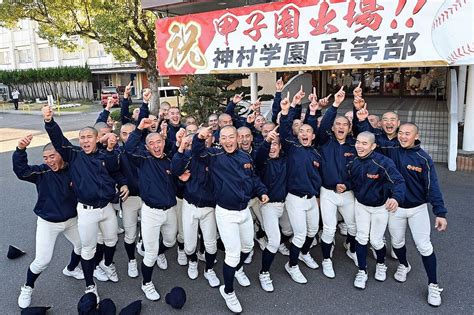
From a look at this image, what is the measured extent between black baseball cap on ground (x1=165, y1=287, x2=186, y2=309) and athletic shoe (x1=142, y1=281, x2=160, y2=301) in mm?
150

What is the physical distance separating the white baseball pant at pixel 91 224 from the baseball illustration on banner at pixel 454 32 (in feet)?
18.0

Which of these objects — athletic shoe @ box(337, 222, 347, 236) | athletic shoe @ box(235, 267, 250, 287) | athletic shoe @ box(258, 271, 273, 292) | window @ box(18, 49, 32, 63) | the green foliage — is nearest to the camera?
athletic shoe @ box(258, 271, 273, 292)

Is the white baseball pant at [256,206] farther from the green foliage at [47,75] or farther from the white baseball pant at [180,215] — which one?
the green foliage at [47,75]

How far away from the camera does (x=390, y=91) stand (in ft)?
49.4

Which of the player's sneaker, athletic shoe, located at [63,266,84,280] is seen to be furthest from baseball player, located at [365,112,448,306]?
athletic shoe, located at [63,266,84,280]

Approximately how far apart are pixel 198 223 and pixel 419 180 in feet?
7.81

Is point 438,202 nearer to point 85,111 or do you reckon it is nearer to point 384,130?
point 384,130

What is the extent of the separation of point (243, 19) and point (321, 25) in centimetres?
157

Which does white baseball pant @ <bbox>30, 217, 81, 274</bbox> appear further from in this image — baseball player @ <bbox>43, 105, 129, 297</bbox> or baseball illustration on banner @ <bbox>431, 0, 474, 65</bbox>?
baseball illustration on banner @ <bbox>431, 0, 474, 65</bbox>

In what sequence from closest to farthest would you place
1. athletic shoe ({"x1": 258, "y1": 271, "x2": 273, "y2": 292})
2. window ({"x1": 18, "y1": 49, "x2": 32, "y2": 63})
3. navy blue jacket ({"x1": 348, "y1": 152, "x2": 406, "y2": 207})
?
navy blue jacket ({"x1": 348, "y1": 152, "x2": 406, "y2": 207}) → athletic shoe ({"x1": 258, "y1": 271, "x2": 273, "y2": 292}) → window ({"x1": 18, "y1": 49, "x2": 32, "y2": 63})

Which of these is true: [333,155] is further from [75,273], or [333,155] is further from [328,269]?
[75,273]

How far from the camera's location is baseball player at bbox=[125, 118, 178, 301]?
3848 millimetres

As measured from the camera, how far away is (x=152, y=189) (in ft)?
12.6

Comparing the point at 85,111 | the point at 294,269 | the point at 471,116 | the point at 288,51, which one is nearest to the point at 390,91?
the point at 471,116
